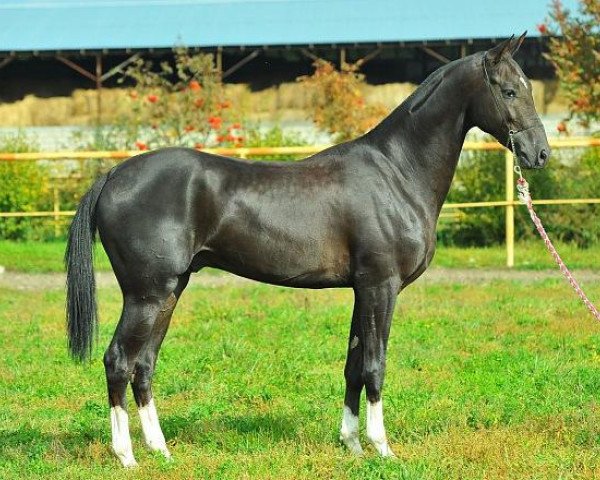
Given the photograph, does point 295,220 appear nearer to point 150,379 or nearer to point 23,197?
point 150,379

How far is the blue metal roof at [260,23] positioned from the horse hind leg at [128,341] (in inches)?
869

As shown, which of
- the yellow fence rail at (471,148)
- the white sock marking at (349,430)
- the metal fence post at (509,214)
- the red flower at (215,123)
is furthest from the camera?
the red flower at (215,123)

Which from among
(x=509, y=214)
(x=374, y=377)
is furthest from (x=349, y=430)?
(x=509, y=214)

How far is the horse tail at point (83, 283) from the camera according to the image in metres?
5.62

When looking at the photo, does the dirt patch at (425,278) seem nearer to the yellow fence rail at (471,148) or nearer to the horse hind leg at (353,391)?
the yellow fence rail at (471,148)

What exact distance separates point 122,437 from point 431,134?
7.71 ft

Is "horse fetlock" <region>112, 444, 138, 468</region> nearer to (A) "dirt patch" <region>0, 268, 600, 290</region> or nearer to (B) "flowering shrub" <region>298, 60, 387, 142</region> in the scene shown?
(A) "dirt patch" <region>0, 268, 600, 290</region>

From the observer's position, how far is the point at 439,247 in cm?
1540

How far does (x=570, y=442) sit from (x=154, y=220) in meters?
2.65

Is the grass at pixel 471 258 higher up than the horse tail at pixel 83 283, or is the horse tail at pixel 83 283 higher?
the horse tail at pixel 83 283

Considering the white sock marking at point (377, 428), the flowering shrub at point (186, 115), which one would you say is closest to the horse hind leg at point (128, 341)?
the white sock marking at point (377, 428)

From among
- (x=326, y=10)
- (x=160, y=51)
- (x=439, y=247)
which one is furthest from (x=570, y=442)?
(x=326, y=10)

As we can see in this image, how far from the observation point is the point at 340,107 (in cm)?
1986

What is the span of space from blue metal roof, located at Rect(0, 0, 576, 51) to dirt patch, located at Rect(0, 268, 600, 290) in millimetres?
14380
